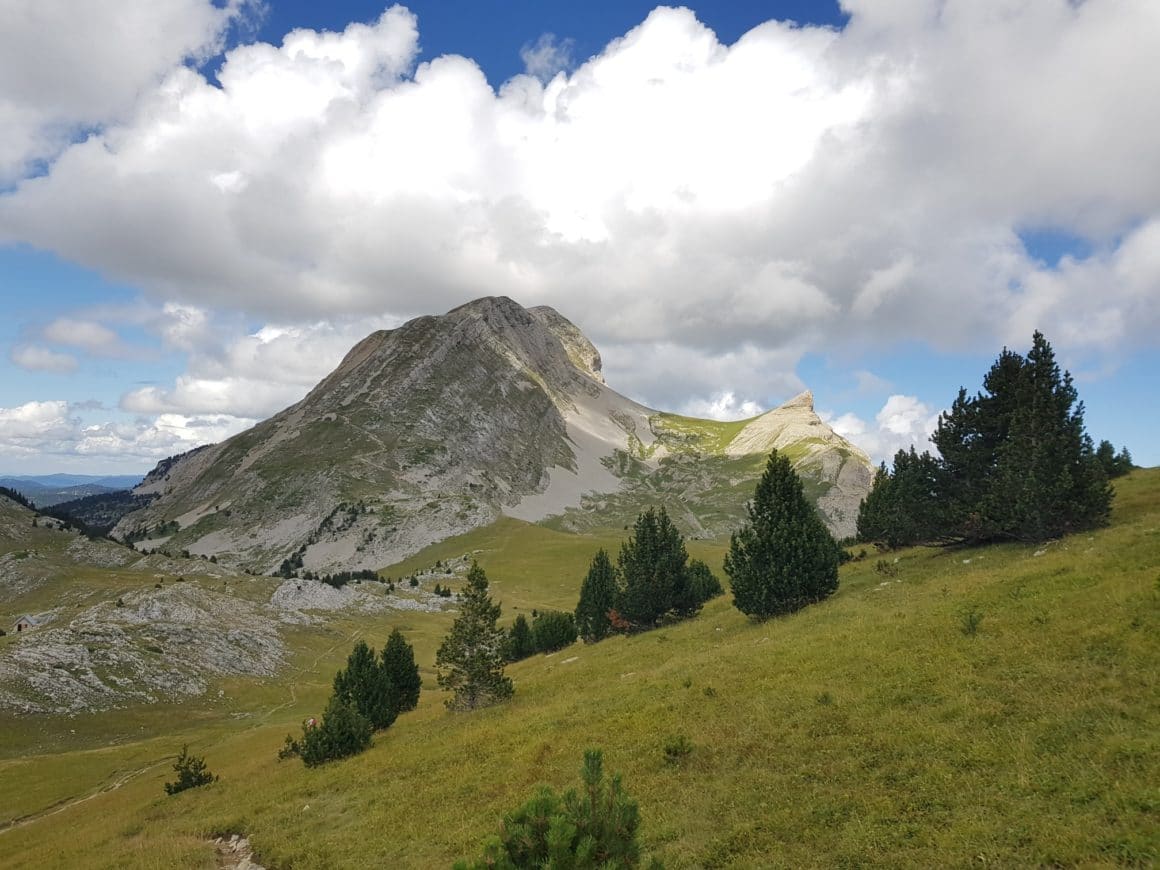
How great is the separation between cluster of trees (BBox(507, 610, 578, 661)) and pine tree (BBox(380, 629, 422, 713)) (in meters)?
27.6

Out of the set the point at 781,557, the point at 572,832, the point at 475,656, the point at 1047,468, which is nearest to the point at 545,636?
the point at 475,656

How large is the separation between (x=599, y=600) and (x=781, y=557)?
30082 millimetres

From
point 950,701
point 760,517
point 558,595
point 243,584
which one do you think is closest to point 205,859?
point 950,701

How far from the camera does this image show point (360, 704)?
1487 inches

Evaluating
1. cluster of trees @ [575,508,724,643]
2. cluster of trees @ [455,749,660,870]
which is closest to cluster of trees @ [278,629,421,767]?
cluster of trees @ [575,508,724,643]

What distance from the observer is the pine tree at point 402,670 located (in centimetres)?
4631

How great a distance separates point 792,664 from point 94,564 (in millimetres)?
170651

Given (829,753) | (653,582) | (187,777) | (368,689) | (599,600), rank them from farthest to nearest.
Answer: (599,600) < (653,582) < (368,689) < (187,777) < (829,753)

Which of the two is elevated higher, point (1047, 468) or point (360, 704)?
point (1047, 468)

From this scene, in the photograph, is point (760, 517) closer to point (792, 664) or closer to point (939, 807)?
point (792, 664)

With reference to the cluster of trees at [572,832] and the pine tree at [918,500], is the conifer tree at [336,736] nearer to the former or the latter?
the cluster of trees at [572,832]

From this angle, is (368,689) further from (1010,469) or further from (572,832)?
(1010,469)

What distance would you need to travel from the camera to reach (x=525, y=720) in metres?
26.2

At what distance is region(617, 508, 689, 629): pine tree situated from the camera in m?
52.6
